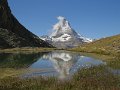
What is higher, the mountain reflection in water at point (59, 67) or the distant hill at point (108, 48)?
the distant hill at point (108, 48)

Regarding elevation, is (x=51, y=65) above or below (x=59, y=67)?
above

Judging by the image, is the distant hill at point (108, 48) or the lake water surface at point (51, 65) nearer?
the lake water surface at point (51, 65)

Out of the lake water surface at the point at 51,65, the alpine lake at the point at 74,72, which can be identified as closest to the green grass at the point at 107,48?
the lake water surface at the point at 51,65

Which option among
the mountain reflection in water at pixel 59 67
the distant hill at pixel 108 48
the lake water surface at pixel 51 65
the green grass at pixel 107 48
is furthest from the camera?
the distant hill at pixel 108 48

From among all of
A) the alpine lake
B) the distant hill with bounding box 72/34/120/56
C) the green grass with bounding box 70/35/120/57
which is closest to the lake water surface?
the alpine lake

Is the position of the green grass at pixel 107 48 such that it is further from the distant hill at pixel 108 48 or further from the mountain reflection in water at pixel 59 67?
the mountain reflection in water at pixel 59 67

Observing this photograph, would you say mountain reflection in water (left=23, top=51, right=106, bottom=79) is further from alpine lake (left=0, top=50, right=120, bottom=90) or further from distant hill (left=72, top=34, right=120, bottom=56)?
distant hill (left=72, top=34, right=120, bottom=56)

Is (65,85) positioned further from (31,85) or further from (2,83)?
(2,83)

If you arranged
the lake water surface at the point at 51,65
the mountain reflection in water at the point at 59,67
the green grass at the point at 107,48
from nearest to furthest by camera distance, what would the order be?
1. the mountain reflection in water at the point at 59,67
2. the lake water surface at the point at 51,65
3. the green grass at the point at 107,48

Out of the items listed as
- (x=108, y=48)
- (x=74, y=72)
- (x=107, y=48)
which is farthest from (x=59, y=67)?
(x=107, y=48)

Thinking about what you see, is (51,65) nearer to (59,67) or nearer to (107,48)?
(59,67)

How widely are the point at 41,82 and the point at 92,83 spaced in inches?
173

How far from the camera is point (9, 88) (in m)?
26.3

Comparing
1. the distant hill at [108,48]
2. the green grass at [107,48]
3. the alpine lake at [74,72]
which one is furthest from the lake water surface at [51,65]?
the distant hill at [108,48]
